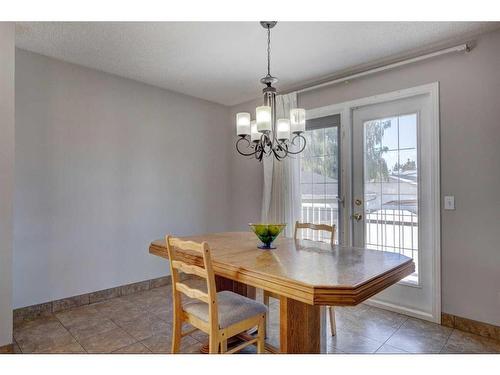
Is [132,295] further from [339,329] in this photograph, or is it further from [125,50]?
[125,50]

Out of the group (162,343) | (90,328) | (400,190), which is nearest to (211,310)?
(162,343)

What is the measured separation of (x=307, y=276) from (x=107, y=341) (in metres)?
1.77

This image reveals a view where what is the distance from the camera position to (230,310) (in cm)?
171

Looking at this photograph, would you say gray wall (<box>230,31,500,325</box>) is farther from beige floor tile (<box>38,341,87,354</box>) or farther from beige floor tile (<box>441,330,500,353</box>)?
beige floor tile (<box>38,341,87,354</box>)

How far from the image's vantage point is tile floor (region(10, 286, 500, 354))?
2168mm

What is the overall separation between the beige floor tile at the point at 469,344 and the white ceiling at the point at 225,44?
2366 millimetres

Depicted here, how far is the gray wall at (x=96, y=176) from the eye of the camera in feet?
8.78

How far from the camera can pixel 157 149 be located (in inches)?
140

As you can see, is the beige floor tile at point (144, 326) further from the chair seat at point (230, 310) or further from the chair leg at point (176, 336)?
the chair seat at point (230, 310)

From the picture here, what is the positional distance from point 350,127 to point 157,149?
7.24 feet

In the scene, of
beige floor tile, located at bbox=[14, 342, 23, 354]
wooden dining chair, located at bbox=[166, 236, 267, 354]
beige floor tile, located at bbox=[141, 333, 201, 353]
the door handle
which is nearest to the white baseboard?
the door handle

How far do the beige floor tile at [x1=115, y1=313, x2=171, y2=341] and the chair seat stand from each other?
0.85m
